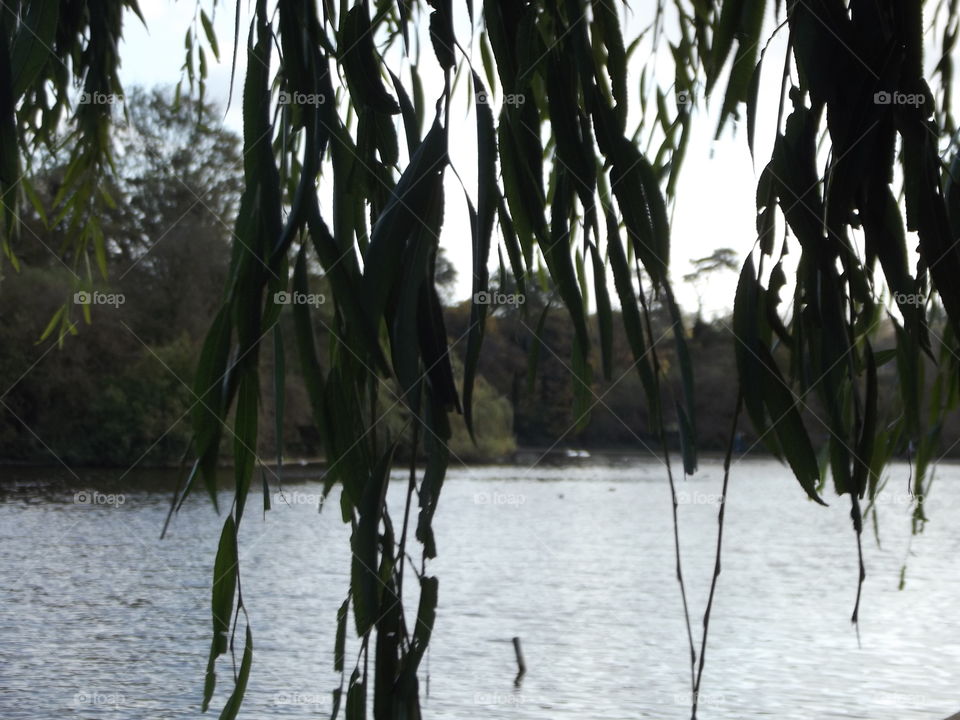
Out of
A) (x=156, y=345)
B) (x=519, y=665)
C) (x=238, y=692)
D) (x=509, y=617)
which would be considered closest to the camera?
(x=238, y=692)

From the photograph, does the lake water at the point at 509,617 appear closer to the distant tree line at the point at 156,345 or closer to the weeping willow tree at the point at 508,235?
the weeping willow tree at the point at 508,235

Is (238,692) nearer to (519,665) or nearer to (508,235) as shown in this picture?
(508,235)

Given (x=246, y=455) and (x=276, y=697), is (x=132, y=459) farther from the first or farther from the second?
(x=246, y=455)

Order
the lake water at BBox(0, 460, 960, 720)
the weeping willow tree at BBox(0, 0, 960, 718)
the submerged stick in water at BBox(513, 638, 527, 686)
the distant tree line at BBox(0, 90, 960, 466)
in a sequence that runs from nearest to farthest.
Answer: the weeping willow tree at BBox(0, 0, 960, 718) < the lake water at BBox(0, 460, 960, 720) < the submerged stick in water at BBox(513, 638, 527, 686) < the distant tree line at BBox(0, 90, 960, 466)

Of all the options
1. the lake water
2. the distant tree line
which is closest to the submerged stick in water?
the lake water

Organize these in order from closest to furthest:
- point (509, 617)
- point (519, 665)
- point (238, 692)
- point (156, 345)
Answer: point (238, 692), point (519, 665), point (509, 617), point (156, 345)

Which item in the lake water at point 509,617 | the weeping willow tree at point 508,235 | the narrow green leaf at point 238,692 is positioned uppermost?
the weeping willow tree at point 508,235

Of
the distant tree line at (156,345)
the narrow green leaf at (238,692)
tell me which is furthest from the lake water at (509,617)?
the distant tree line at (156,345)

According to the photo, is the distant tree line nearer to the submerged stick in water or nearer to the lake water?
the lake water

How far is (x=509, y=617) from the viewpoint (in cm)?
1034

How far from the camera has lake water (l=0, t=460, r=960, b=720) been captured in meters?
7.59

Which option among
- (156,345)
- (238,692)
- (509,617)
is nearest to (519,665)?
(509,617)

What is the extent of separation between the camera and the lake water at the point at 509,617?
7590mm

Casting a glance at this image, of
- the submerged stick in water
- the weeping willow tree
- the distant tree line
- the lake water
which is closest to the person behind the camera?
the weeping willow tree
